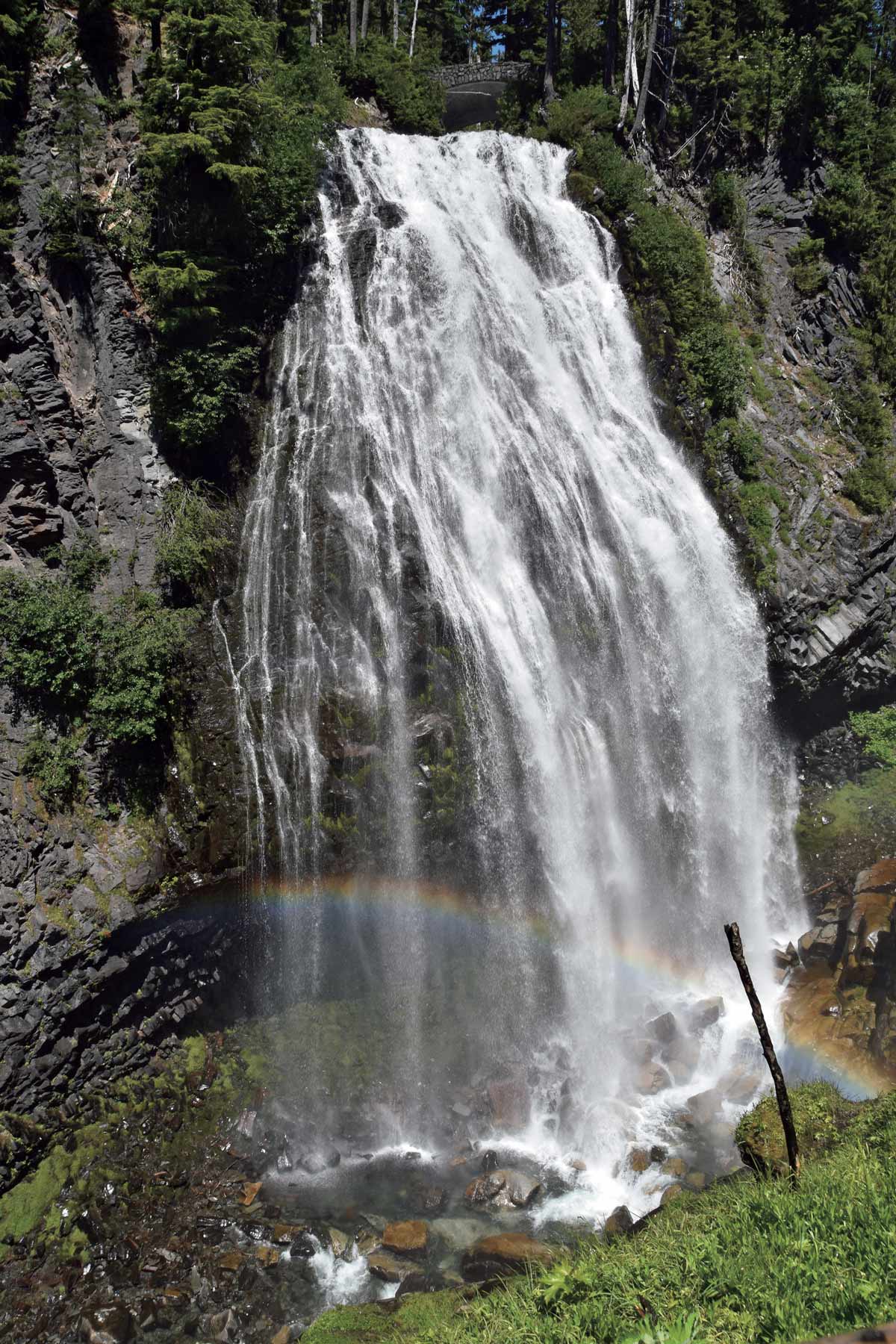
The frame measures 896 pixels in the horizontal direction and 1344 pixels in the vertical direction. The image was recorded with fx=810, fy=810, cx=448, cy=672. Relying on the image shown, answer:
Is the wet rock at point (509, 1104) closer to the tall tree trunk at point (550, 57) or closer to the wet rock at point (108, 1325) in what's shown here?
the wet rock at point (108, 1325)

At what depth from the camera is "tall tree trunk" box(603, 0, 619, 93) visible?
2716 centimetres

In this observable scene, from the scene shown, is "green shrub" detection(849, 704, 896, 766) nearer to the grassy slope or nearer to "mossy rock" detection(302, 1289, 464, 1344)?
the grassy slope

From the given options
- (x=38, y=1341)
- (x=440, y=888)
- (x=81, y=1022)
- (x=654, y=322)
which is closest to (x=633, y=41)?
(x=654, y=322)

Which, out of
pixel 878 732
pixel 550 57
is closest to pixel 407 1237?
pixel 878 732

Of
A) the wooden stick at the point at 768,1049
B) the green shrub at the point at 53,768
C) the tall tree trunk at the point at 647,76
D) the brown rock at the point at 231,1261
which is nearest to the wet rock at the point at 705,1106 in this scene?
the wooden stick at the point at 768,1049

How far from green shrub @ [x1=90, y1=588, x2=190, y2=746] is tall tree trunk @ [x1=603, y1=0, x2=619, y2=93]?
25154mm

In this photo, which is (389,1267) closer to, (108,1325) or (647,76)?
(108,1325)

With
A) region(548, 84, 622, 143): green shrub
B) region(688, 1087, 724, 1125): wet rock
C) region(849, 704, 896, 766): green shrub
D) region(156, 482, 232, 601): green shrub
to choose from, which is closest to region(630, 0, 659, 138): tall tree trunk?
region(548, 84, 622, 143): green shrub

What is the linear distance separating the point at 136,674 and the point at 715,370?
592 inches

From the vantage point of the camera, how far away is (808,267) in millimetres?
24031

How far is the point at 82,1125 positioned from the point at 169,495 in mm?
10945

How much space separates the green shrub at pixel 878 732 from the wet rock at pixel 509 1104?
11919 millimetres

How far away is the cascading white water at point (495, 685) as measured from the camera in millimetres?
14328

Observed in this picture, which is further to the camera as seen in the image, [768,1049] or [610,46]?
[610,46]
